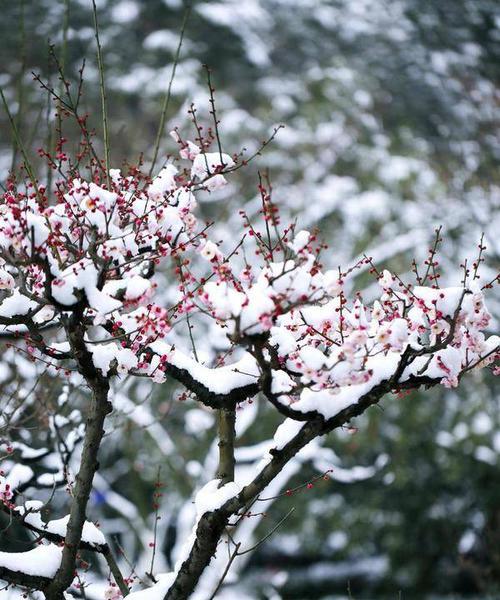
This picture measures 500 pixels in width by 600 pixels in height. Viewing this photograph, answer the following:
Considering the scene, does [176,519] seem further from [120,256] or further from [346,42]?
[346,42]

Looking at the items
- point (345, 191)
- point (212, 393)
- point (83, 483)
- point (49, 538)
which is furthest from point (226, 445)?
point (345, 191)

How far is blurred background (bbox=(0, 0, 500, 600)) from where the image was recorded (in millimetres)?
8844

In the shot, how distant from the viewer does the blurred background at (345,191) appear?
8844mm

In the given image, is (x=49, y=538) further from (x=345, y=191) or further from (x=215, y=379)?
(x=345, y=191)

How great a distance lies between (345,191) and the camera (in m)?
10.5

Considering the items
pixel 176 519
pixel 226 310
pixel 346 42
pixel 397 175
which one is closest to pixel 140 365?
pixel 226 310

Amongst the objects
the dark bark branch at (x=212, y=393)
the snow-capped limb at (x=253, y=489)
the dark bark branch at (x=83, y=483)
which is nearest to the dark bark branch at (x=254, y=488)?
the snow-capped limb at (x=253, y=489)

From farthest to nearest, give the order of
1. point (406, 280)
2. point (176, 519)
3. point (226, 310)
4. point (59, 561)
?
1. point (406, 280)
2. point (176, 519)
3. point (59, 561)
4. point (226, 310)

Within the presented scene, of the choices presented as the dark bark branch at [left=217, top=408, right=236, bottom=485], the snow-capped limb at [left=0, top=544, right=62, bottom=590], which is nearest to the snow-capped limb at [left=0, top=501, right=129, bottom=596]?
the snow-capped limb at [left=0, top=544, right=62, bottom=590]

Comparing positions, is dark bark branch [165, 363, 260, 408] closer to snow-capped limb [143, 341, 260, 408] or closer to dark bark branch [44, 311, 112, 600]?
snow-capped limb [143, 341, 260, 408]

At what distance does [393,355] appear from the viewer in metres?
2.69

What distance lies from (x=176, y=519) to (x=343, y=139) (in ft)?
21.3

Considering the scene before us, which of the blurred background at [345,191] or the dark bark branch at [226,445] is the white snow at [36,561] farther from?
the blurred background at [345,191]

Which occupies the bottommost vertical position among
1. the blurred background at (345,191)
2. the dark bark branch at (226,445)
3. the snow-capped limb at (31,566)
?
the snow-capped limb at (31,566)
